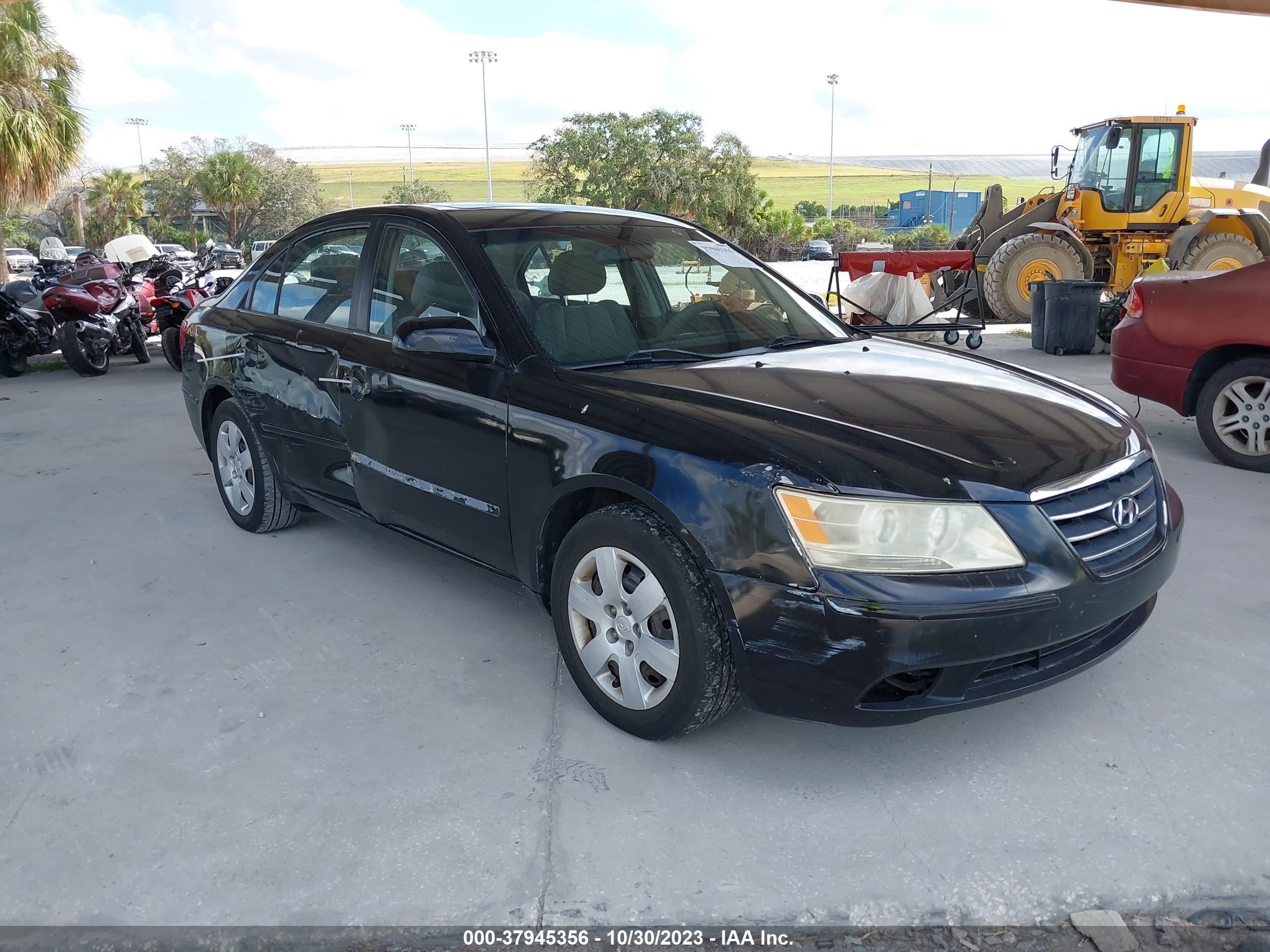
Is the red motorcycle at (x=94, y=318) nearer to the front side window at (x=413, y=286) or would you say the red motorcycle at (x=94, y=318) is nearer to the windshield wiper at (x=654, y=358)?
the front side window at (x=413, y=286)

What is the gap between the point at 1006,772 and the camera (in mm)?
2799

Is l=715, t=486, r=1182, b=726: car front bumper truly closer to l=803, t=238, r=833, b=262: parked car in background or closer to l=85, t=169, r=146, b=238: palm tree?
l=803, t=238, r=833, b=262: parked car in background

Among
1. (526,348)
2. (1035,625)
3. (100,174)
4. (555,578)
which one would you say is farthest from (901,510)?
(100,174)

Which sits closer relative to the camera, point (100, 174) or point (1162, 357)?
point (1162, 357)

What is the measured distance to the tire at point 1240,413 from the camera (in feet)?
18.9

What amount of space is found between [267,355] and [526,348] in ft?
5.71

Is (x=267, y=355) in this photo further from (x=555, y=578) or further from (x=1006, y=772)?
(x=1006, y=772)

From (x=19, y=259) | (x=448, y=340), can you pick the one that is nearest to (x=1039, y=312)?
(x=448, y=340)

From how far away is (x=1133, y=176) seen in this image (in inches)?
546

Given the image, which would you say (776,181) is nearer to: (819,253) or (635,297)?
(819,253)

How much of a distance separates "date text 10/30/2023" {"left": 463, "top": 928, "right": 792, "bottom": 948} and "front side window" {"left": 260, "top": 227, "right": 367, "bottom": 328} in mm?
2525

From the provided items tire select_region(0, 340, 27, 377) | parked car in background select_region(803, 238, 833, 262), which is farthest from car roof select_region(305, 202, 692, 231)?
parked car in background select_region(803, 238, 833, 262)

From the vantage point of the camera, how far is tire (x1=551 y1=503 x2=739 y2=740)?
266cm

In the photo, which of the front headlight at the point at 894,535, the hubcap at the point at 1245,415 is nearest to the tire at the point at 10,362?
the front headlight at the point at 894,535
